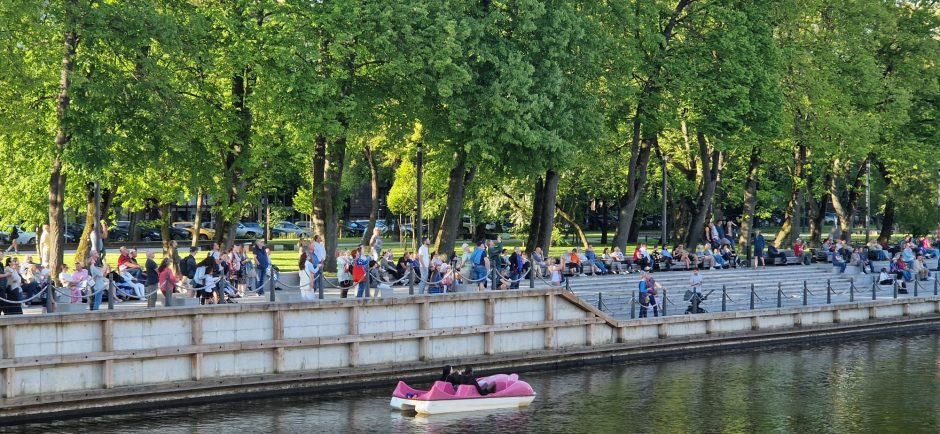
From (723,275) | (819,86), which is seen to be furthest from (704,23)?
→ (723,275)

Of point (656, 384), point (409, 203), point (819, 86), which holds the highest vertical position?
point (819, 86)

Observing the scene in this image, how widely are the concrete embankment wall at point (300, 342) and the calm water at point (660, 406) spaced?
708 millimetres

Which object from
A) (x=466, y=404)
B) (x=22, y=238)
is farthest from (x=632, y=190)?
(x=22, y=238)

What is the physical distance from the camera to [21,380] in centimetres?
2748

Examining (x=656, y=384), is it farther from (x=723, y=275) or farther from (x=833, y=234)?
(x=833, y=234)

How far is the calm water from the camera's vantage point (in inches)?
1100

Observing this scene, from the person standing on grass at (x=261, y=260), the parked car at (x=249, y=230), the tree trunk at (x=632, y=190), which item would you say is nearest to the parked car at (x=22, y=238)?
the parked car at (x=249, y=230)

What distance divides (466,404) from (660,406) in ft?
15.9

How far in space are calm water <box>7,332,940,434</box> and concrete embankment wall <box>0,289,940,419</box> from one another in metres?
0.71

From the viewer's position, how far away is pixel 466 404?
30094 millimetres

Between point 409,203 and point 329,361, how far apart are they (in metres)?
33.5

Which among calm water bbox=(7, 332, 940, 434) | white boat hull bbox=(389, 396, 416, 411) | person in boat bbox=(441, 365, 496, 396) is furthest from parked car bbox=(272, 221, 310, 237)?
white boat hull bbox=(389, 396, 416, 411)

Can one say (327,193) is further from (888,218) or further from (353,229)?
(353,229)

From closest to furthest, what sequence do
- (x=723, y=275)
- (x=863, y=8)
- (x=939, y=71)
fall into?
(x=723, y=275), (x=863, y=8), (x=939, y=71)
